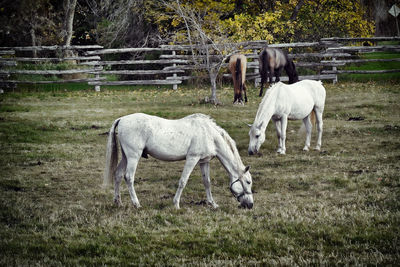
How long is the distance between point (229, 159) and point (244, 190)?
0.46 m

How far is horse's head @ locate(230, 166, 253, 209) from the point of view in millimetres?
6566

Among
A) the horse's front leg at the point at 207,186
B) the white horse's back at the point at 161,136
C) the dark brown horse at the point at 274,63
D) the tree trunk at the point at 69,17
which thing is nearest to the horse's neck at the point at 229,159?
the white horse's back at the point at 161,136

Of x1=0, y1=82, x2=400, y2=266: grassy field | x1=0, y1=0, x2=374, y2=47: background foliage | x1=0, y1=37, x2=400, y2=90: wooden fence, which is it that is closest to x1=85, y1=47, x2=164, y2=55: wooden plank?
x1=0, y1=37, x2=400, y2=90: wooden fence

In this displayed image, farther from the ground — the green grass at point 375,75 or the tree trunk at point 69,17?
the tree trunk at point 69,17

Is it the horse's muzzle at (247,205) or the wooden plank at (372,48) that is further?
the wooden plank at (372,48)

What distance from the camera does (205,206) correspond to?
22.5 feet

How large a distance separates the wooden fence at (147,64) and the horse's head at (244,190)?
13919 millimetres

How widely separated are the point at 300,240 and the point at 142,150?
8.25 feet

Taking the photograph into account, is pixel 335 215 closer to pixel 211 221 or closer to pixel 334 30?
pixel 211 221

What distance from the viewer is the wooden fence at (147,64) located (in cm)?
2092

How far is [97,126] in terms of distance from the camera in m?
13.1

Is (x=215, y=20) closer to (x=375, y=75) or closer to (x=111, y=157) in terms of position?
(x=375, y=75)

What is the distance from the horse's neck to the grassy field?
0.50 meters

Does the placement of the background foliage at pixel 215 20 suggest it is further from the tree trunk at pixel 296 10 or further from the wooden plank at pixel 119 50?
the wooden plank at pixel 119 50
